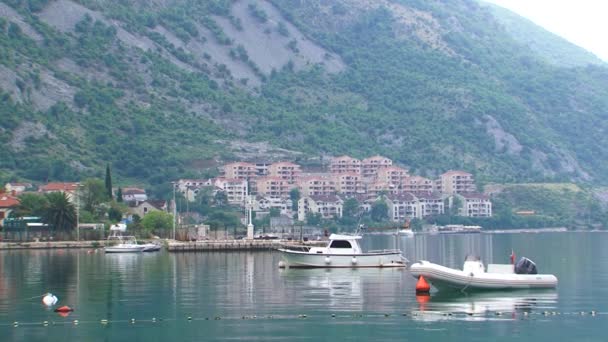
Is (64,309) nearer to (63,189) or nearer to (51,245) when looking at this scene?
(51,245)

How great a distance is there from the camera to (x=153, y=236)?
135 metres

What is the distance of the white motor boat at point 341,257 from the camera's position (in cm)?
8400

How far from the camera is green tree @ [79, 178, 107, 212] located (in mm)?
143375

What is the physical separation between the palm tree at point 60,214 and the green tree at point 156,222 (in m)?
10.1

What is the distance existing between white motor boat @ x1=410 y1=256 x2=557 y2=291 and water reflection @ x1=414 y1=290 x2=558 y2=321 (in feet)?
1.23

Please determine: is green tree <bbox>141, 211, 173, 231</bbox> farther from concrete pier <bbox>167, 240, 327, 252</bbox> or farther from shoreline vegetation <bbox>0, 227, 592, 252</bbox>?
concrete pier <bbox>167, 240, 327, 252</bbox>

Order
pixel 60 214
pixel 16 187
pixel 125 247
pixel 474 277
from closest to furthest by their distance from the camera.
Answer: pixel 474 277, pixel 125 247, pixel 60 214, pixel 16 187

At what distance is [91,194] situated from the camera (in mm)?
145375

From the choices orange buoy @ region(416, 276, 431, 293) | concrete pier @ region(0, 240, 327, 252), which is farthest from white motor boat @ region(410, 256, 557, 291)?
concrete pier @ region(0, 240, 327, 252)

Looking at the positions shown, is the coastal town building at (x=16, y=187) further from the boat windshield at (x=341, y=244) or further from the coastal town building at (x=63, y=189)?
the boat windshield at (x=341, y=244)

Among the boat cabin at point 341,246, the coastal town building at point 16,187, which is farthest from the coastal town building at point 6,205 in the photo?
the boat cabin at point 341,246

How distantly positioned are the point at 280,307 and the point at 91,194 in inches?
3606

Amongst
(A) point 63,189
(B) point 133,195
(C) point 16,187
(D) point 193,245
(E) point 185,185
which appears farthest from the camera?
(E) point 185,185

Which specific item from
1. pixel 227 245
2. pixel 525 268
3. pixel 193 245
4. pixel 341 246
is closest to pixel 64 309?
pixel 525 268
